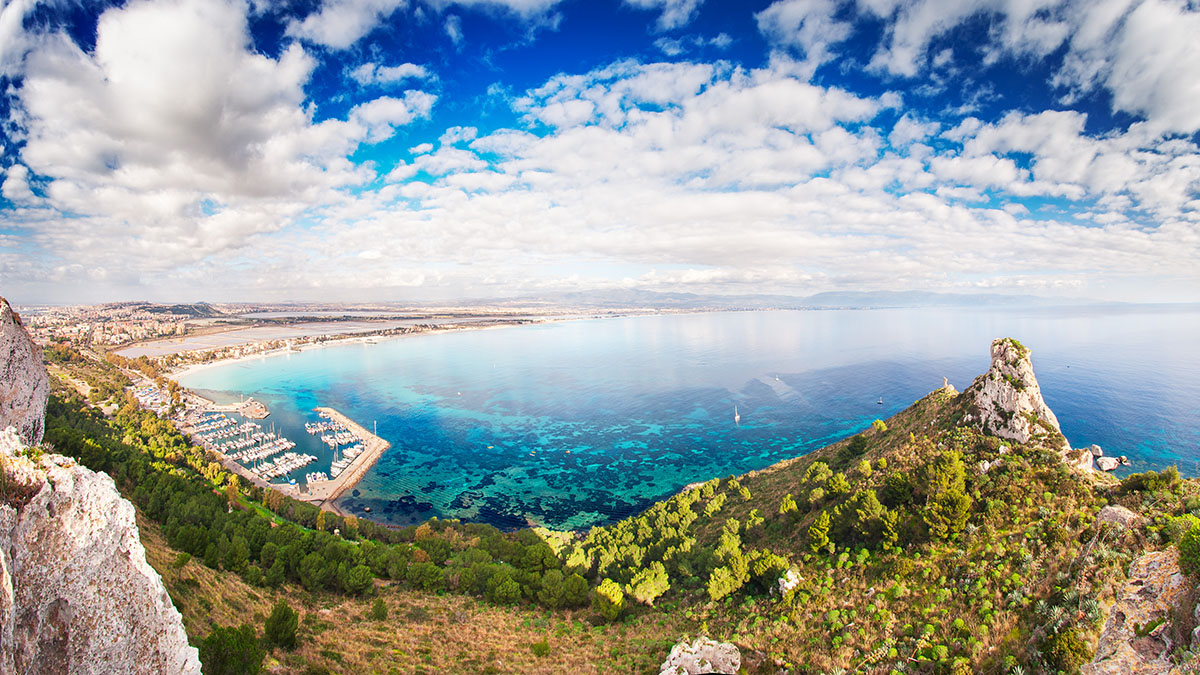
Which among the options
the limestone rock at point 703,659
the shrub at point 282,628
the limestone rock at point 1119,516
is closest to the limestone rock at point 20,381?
the shrub at point 282,628

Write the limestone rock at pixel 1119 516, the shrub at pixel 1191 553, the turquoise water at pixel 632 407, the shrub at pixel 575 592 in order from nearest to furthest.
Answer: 1. the shrub at pixel 1191 553
2. the limestone rock at pixel 1119 516
3. the shrub at pixel 575 592
4. the turquoise water at pixel 632 407

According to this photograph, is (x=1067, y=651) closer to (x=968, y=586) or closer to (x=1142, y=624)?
(x=1142, y=624)

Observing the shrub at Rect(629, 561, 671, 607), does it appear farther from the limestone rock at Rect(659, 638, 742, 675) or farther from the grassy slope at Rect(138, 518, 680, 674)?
the limestone rock at Rect(659, 638, 742, 675)

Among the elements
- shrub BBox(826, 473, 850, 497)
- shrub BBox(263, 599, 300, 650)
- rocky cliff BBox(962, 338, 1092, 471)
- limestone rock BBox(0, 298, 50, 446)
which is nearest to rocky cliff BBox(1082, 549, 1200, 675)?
rocky cliff BBox(962, 338, 1092, 471)

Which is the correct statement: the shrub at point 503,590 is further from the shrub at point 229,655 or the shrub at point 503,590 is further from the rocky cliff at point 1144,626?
the rocky cliff at point 1144,626

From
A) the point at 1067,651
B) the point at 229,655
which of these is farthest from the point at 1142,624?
the point at 229,655

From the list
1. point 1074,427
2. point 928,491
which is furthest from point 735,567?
point 1074,427

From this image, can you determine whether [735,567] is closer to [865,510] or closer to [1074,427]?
[865,510]
